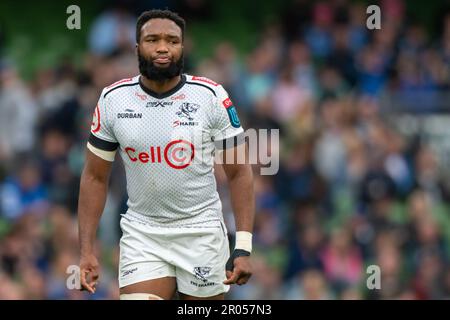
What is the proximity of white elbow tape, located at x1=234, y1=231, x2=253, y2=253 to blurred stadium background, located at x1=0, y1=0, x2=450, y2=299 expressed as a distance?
4.69 metres

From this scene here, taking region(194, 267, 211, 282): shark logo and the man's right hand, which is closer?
the man's right hand

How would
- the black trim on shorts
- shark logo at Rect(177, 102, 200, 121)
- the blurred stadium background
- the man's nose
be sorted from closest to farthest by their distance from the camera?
the man's nose < shark logo at Rect(177, 102, 200, 121) < the black trim on shorts < the blurred stadium background

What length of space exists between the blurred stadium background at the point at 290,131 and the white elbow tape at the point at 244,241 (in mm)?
4688

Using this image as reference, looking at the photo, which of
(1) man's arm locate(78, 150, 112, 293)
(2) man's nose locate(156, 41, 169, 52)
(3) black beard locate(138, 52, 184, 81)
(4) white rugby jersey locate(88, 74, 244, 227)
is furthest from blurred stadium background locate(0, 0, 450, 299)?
(2) man's nose locate(156, 41, 169, 52)

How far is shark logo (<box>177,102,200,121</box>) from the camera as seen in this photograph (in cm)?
808

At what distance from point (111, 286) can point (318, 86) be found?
525cm

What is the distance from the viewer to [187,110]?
809 cm

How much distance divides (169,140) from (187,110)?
227 millimetres

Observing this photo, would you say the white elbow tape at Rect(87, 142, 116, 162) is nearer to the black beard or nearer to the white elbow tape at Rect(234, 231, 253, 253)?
the black beard

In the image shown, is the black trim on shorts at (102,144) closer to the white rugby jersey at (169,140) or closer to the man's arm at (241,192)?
the white rugby jersey at (169,140)

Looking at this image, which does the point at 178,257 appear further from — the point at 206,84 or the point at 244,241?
the point at 206,84

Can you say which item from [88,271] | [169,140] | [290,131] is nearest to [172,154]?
[169,140]

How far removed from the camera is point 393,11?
1822 centimetres

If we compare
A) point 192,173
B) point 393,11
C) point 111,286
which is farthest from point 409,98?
point 192,173
